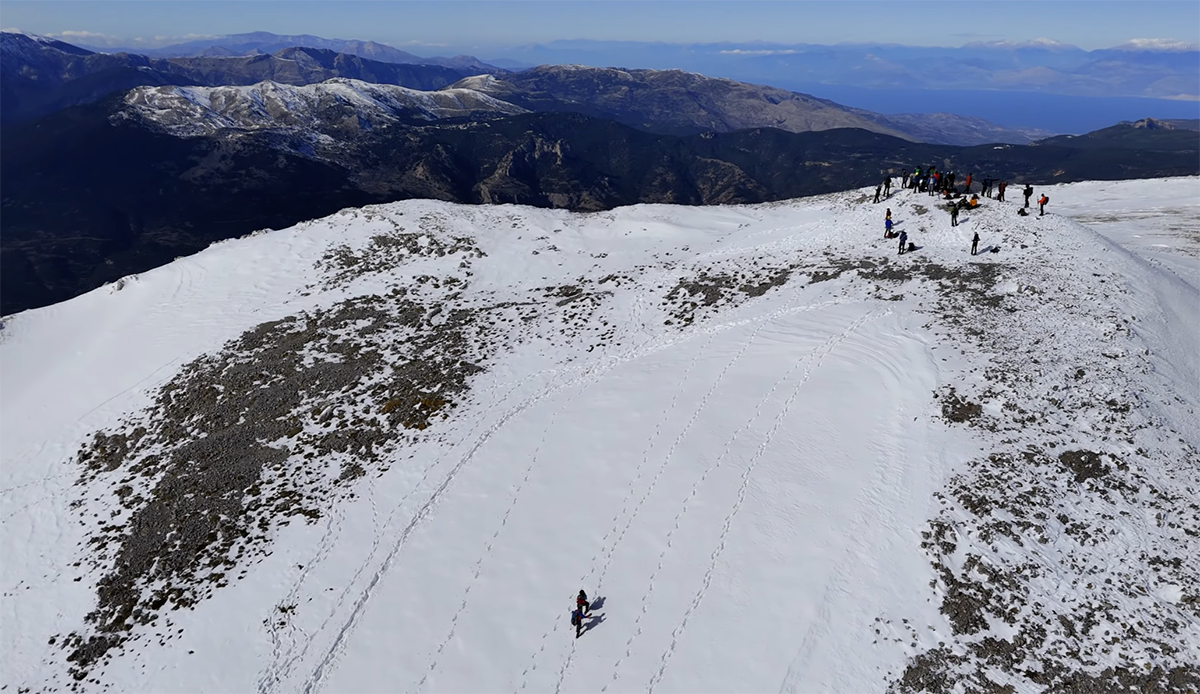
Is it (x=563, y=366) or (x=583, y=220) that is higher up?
(x=583, y=220)

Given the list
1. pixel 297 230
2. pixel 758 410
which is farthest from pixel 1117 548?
pixel 297 230

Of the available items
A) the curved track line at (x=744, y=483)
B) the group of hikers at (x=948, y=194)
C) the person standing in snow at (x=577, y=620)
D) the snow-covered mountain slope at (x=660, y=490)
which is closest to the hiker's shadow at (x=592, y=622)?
the snow-covered mountain slope at (x=660, y=490)

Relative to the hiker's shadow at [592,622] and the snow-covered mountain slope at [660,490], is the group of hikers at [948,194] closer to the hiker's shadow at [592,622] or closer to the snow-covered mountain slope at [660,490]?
the snow-covered mountain slope at [660,490]

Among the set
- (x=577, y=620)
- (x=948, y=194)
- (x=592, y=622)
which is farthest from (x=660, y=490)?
(x=948, y=194)

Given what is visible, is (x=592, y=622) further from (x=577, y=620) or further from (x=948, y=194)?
(x=948, y=194)

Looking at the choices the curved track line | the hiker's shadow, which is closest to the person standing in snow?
the hiker's shadow

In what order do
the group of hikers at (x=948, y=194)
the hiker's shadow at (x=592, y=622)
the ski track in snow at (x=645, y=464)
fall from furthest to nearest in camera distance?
the group of hikers at (x=948, y=194) → the hiker's shadow at (x=592, y=622) → the ski track in snow at (x=645, y=464)

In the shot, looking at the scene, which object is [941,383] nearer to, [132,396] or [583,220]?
[583,220]
